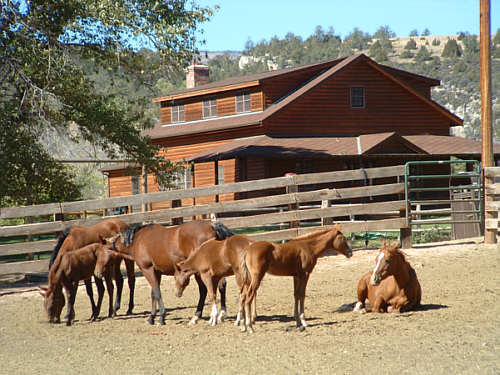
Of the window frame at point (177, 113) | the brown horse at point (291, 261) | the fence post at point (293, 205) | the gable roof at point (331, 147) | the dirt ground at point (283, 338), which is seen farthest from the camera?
the window frame at point (177, 113)

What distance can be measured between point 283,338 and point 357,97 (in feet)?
93.0

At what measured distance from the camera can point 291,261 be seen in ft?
28.0

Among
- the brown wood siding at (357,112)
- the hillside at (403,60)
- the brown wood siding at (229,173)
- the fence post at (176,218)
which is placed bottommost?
the fence post at (176,218)

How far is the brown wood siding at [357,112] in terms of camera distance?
33438 mm

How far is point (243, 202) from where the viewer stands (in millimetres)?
15242

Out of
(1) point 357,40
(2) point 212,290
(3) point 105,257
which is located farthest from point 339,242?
(1) point 357,40

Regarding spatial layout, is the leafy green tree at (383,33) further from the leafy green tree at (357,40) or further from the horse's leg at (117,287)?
the horse's leg at (117,287)

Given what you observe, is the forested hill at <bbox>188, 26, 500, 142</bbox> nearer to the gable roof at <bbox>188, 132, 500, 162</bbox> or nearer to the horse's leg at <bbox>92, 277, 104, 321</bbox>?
the gable roof at <bbox>188, 132, 500, 162</bbox>

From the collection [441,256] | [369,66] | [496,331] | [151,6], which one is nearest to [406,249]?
[441,256]

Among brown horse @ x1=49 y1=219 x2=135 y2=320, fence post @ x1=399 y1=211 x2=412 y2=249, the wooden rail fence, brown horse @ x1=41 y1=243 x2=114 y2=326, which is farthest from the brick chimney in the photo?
brown horse @ x1=41 y1=243 x2=114 y2=326

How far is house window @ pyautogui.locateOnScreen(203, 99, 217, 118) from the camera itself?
1478 inches

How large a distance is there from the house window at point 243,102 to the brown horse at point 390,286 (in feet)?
87.8

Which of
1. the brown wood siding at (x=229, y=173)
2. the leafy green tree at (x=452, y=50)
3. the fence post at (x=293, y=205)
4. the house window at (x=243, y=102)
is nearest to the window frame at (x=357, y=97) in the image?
the house window at (x=243, y=102)

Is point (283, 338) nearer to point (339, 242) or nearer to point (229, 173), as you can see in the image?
point (339, 242)
